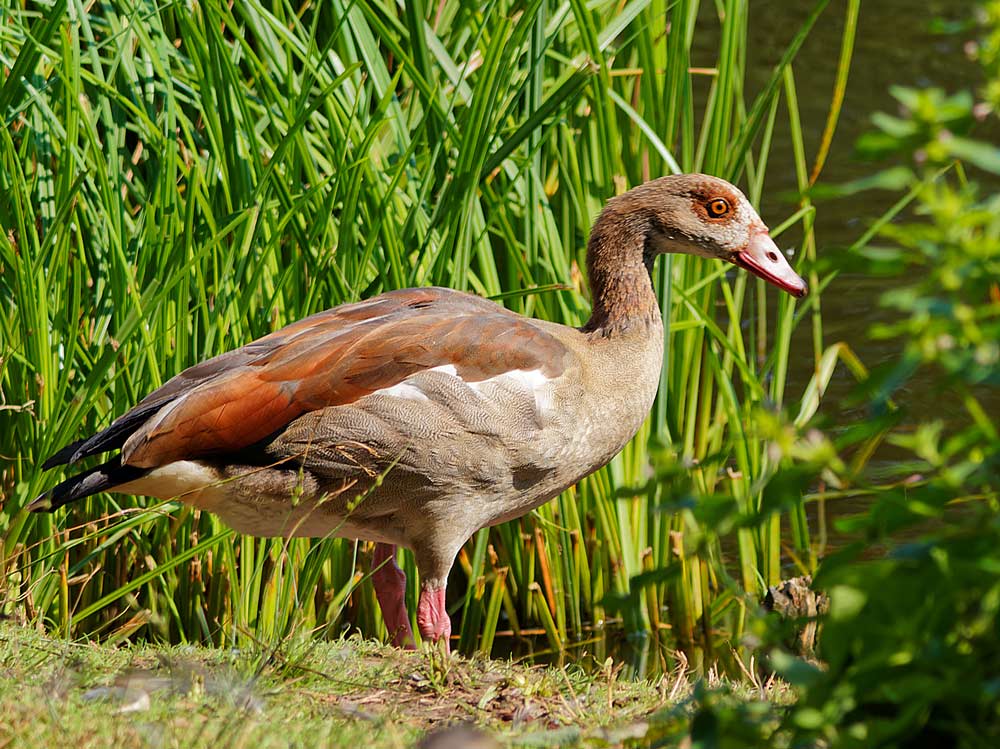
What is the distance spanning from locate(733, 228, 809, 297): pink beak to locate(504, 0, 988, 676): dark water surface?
2.18 meters

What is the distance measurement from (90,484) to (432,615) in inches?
45.9

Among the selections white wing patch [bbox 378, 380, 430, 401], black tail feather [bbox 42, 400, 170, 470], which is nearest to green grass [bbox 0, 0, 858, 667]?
black tail feather [bbox 42, 400, 170, 470]

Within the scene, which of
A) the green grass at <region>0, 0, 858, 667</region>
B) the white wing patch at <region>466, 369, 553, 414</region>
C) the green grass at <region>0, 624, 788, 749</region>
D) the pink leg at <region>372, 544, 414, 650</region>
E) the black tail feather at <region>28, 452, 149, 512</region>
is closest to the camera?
the green grass at <region>0, 624, 788, 749</region>

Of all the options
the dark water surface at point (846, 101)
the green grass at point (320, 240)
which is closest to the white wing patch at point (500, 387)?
the green grass at point (320, 240)

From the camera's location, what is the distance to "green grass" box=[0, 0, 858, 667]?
4.50m

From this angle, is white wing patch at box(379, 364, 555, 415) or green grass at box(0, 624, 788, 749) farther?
white wing patch at box(379, 364, 555, 415)

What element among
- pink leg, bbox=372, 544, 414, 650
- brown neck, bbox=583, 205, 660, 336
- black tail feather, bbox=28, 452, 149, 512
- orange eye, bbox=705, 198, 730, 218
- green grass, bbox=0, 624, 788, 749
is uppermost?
orange eye, bbox=705, 198, 730, 218

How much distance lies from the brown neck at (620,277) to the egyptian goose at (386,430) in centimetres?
26

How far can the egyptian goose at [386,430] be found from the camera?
410cm

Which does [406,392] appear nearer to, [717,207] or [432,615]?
[432,615]

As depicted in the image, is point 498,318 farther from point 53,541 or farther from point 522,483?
point 53,541

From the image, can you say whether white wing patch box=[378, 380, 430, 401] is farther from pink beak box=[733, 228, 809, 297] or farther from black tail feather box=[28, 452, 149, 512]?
pink beak box=[733, 228, 809, 297]

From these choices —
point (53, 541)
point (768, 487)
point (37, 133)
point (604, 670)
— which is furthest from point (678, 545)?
point (768, 487)

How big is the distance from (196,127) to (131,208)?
43cm
